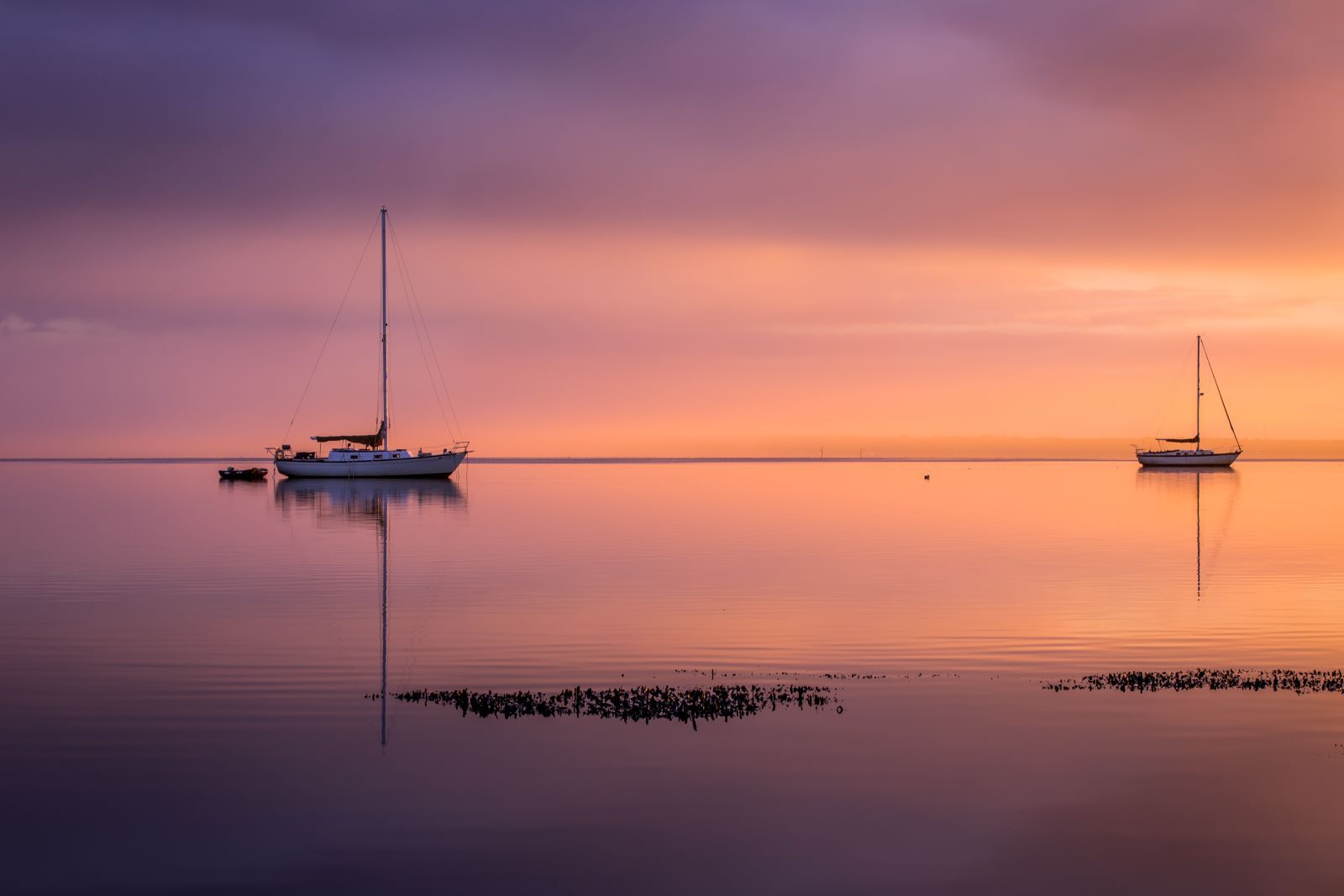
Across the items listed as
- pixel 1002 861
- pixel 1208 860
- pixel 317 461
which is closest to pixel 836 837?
pixel 1002 861

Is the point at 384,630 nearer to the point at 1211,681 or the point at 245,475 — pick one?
the point at 1211,681

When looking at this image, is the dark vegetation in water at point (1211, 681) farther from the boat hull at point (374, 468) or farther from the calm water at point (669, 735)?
the boat hull at point (374, 468)

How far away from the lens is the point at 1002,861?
12953 millimetres

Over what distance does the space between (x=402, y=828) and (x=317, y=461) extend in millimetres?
133265

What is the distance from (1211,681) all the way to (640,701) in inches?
417

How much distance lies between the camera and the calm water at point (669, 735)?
12930 millimetres

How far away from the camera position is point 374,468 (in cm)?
13362

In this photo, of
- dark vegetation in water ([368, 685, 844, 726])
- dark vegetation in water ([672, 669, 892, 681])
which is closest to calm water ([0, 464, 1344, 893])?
dark vegetation in water ([672, 669, 892, 681])

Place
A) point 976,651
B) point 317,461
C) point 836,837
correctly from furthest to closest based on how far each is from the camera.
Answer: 1. point 317,461
2. point 976,651
3. point 836,837

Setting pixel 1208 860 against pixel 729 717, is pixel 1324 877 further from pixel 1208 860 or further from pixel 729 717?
pixel 729 717

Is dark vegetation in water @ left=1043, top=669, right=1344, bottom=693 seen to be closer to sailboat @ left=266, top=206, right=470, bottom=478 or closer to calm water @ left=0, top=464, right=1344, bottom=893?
calm water @ left=0, top=464, right=1344, bottom=893

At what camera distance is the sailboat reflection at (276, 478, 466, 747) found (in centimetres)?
2827

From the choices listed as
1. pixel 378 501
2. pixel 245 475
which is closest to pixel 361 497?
pixel 378 501

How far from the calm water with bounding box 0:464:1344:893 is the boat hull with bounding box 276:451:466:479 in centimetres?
9059
